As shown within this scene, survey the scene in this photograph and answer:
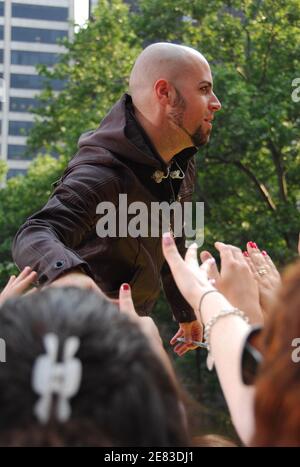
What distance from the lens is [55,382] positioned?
1.24m

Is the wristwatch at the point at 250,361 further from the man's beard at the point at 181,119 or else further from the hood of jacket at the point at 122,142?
the man's beard at the point at 181,119

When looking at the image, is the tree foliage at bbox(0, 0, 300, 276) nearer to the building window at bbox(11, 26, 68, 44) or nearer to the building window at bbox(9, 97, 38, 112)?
the building window at bbox(9, 97, 38, 112)

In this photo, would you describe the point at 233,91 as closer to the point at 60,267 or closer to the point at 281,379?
the point at 60,267

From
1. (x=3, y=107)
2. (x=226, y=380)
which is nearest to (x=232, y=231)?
(x=226, y=380)

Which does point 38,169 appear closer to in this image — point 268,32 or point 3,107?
point 268,32

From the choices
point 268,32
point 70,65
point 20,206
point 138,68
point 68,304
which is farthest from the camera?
point 20,206

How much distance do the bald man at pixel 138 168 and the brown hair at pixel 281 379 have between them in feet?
6.79

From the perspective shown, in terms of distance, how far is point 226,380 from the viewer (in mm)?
1665

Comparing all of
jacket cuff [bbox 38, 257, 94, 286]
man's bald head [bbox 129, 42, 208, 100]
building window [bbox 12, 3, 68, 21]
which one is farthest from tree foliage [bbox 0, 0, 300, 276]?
building window [bbox 12, 3, 68, 21]

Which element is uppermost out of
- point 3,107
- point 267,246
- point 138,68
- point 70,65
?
point 3,107

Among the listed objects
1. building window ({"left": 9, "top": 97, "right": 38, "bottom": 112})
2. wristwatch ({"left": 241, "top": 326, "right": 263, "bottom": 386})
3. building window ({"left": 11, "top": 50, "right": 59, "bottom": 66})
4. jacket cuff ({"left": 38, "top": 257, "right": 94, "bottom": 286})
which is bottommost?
wristwatch ({"left": 241, "top": 326, "right": 263, "bottom": 386})

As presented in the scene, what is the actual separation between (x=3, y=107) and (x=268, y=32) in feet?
196

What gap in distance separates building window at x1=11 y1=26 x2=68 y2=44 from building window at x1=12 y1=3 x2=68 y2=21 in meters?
1.08

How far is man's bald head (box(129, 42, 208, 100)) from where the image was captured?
4.01 meters
